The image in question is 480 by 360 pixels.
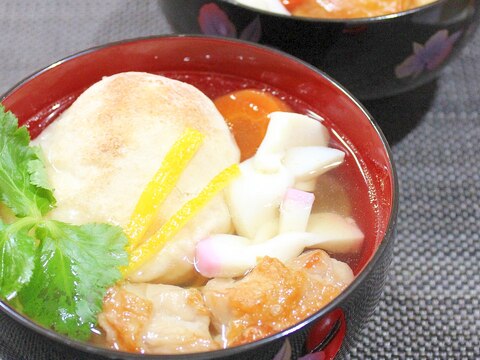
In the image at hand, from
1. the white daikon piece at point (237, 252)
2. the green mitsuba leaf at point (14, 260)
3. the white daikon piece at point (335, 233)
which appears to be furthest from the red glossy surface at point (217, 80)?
the green mitsuba leaf at point (14, 260)

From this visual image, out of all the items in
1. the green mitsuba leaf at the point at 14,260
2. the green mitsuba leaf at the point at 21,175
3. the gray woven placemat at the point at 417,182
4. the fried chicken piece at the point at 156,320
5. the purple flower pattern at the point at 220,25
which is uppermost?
the green mitsuba leaf at the point at 21,175

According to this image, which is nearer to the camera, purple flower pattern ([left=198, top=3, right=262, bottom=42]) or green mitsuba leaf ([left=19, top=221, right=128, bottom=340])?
green mitsuba leaf ([left=19, top=221, right=128, bottom=340])

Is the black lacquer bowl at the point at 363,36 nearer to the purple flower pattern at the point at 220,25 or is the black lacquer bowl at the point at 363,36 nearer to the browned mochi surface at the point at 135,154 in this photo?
the purple flower pattern at the point at 220,25

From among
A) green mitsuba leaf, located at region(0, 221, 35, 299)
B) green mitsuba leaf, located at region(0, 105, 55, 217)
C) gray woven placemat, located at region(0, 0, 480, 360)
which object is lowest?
gray woven placemat, located at region(0, 0, 480, 360)

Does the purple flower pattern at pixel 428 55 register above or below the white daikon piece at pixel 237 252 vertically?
below

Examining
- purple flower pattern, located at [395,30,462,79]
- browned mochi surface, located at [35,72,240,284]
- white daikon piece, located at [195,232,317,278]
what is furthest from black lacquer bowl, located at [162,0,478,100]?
white daikon piece, located at [195,232,317,278]

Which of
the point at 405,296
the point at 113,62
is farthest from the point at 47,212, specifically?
the point at 405,296

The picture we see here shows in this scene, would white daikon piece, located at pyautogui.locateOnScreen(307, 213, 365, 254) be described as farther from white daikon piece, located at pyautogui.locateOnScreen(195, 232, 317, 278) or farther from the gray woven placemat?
the gray woven placemat

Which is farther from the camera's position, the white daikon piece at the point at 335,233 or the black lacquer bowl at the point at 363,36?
the black lacquer bowl at the point at 363,36
